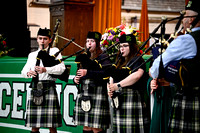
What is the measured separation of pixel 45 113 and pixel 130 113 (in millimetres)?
1095

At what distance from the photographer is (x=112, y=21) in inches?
238

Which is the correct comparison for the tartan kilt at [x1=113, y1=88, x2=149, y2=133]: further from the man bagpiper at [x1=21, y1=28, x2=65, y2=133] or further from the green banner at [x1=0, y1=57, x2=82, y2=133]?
the green banner at [x1=0, y1=57, x2=82, y2=133]

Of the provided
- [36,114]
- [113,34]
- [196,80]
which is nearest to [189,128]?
[196,80]

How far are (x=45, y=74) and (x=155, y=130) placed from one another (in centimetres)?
143

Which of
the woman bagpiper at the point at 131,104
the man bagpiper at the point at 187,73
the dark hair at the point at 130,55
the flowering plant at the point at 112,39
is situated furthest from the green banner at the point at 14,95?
the man bagpiper at the point at 187,73

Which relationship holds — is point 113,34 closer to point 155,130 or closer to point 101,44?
point 101,44

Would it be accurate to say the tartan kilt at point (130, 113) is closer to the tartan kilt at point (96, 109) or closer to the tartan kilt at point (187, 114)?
the tartan kilt at point (96, 109)

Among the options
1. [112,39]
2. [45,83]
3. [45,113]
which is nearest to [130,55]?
[112,39]

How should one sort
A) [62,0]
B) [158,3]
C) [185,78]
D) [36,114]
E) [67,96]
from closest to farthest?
[185,78], [36,114], [67,96], [62,0], [158,3]

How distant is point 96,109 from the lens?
12.1 feet

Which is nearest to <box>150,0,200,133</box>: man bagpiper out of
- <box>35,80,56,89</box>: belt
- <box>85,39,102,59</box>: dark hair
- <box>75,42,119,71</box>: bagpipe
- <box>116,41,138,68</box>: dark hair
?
<box>116,41,138,68</box>: dark hair

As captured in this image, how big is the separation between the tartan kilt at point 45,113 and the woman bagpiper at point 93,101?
0.33m

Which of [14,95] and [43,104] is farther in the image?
[14,95]

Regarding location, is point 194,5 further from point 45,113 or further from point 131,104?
point 45,113
